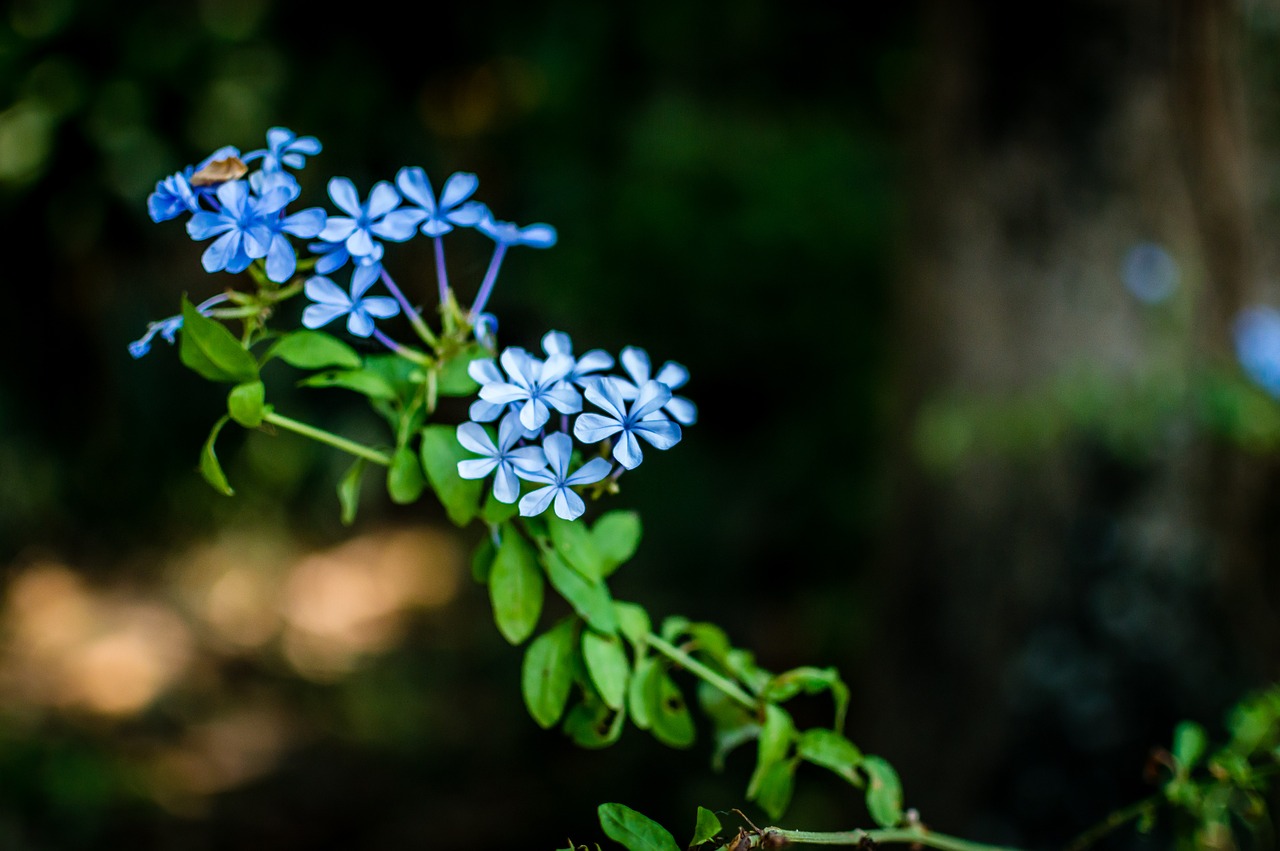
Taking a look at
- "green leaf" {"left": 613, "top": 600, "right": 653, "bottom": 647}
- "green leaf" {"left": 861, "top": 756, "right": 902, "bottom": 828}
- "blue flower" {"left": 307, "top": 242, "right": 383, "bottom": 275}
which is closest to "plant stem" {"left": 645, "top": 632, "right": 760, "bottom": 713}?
"green leaf" {"left": 613, "top": 600, "right": 653, "bottom": 647}

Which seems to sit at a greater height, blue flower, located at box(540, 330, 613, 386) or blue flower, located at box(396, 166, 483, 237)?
blue flower, located at box(396, 166, 483, 237)

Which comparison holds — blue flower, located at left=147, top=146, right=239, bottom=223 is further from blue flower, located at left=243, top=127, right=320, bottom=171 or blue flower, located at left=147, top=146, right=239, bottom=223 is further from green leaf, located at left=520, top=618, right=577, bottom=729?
green leaf, located at left=520, top=618, right=577, bottom=729

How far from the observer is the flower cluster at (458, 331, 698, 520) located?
1.88 feet

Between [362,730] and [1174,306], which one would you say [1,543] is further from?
[1174,306]

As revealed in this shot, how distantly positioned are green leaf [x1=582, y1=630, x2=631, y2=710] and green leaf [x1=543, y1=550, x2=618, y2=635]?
11 millimetres

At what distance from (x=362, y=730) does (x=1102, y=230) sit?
2792 mm

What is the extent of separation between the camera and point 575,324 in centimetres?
338

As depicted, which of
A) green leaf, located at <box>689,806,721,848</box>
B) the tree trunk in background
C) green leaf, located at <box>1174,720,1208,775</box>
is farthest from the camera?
the tree trunk in background

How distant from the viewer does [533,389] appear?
0.58 meters

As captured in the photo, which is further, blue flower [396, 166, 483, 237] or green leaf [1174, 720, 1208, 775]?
green leaf [1174, 720, 1208, 775]

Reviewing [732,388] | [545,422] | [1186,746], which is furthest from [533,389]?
[732,388]

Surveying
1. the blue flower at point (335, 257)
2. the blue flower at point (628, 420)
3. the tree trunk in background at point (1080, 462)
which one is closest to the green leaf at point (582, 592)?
the blue flower at point (628, 420)

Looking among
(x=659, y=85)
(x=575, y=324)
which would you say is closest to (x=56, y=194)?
(x=575, y=324)

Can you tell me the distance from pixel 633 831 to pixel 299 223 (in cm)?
42
